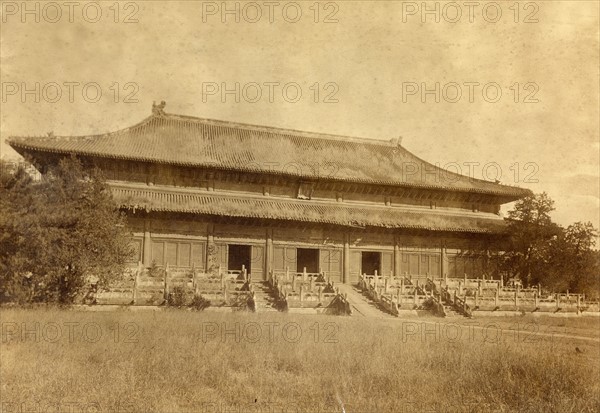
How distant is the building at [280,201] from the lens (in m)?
22.2

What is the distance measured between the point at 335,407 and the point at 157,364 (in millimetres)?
3139

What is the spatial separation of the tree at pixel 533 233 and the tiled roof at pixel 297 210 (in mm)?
1558

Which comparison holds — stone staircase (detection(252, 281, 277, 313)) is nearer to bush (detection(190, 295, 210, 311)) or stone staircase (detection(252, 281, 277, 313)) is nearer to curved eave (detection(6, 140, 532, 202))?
bush (detection(190, 295, 210, 311))

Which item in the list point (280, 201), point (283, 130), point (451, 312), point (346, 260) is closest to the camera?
point (451, 312)

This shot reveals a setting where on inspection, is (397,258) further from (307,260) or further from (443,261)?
(307,260)

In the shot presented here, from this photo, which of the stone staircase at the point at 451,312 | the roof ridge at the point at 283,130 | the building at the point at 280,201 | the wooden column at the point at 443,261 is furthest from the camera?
the roof ridge at the point at 283,130

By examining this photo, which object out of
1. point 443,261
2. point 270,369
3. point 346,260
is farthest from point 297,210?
point 270,369

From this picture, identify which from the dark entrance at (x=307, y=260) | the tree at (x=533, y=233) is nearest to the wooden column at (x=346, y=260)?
the dark entrance at (x=307, y=260)

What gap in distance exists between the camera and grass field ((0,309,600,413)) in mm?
6895

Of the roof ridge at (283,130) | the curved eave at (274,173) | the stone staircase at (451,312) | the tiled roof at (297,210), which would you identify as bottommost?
the stone staircase at (451,312)

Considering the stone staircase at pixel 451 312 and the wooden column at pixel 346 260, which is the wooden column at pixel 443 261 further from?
the stone staircase at pixel 451 312

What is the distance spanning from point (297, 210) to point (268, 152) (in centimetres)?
479

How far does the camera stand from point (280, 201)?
24812 mm

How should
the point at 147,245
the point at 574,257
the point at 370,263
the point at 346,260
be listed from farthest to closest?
the point at 370,263, the point at 346,260, the point at 574,257, the point at 147,245
